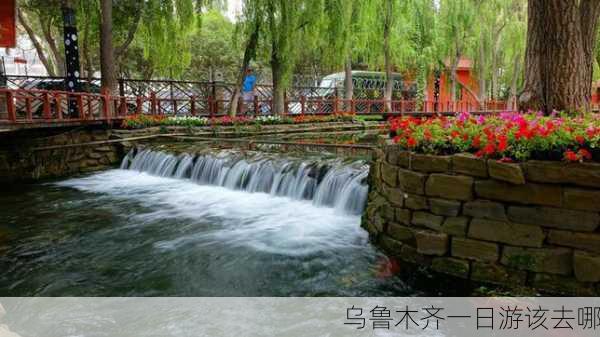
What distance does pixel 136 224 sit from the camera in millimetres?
7246

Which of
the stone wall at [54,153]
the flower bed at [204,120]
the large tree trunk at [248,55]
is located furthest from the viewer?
the large tree trunk at [248,55]

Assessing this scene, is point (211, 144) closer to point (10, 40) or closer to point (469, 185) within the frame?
point (10, 40)

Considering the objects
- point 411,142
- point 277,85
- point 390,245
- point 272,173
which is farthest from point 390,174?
point 277,85

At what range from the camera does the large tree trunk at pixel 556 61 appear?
5.91m

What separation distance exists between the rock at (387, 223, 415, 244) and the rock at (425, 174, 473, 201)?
1.73 ft

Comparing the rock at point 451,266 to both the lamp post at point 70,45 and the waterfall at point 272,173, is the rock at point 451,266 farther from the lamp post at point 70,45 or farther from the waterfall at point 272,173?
the lamp post at point 70,45

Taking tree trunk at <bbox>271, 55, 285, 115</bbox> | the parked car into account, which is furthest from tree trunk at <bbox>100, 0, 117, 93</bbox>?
the parked car

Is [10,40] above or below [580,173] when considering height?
above

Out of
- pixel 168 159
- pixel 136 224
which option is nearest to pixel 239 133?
pixel 168 159

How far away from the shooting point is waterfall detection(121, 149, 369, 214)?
25.0 feet

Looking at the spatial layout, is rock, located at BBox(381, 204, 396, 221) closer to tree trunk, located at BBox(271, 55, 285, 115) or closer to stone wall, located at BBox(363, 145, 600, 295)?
stone wall, located at BBox(363, 145, 600, 295)

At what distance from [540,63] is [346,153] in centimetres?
487

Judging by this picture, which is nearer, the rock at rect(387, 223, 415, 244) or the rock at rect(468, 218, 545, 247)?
the rock at rect(468, 218, 545, 247)

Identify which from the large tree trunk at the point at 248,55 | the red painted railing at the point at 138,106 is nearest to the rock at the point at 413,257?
the red painted railing at the point at 138,106
